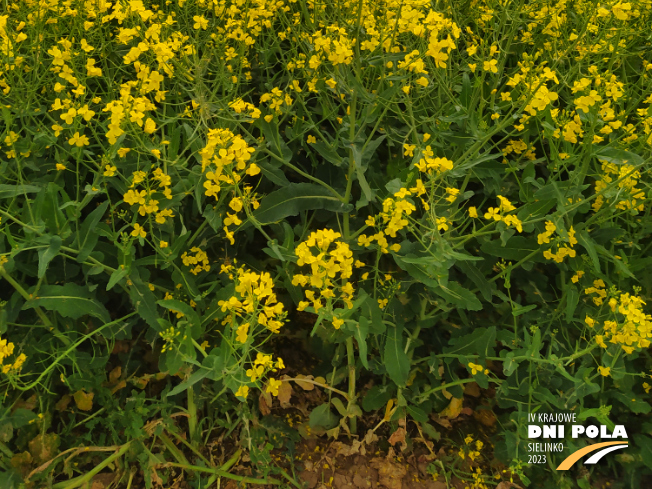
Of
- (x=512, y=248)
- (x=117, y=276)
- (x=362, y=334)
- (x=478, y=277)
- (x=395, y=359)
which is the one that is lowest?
(x=117, y=276)

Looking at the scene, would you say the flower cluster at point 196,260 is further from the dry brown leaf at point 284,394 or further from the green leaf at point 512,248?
the green leaf at point 512,248

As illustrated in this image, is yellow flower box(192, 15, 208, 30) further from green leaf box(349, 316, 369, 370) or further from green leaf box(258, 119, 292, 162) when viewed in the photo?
green leaf box(349, 316, 369, 370)

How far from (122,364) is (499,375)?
6.48ft

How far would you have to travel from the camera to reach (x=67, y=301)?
1778 mm

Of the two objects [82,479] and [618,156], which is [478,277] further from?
[82,479]

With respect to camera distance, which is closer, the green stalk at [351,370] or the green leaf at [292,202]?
the green leaf at [292,202]

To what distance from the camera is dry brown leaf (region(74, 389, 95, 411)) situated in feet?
6.90

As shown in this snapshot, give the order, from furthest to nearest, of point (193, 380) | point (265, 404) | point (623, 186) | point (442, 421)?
1. point (442, 421)
2. point (265, 404)
3. point (623, 186)
4. point (193, 380)

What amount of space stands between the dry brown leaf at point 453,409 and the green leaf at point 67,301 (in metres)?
1.69

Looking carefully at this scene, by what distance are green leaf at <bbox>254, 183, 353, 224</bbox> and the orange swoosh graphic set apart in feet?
5.02

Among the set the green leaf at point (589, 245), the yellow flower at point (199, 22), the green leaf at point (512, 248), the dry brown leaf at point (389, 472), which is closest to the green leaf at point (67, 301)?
the yellow flower at point (199, 22)

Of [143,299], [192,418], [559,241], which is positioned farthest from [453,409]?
[143,299]

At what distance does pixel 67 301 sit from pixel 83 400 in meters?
0.60

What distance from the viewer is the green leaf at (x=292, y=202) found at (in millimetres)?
1909
